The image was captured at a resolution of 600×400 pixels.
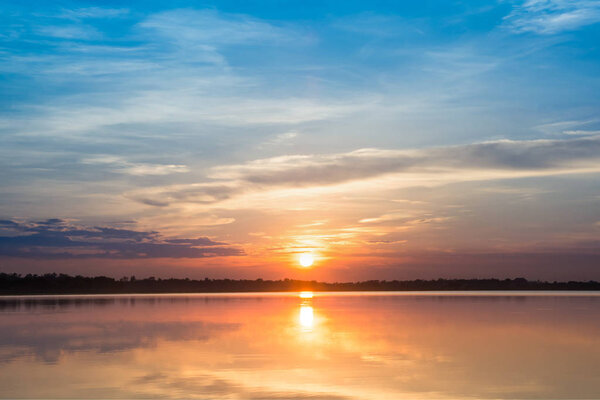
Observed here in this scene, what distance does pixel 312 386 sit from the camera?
17.6m

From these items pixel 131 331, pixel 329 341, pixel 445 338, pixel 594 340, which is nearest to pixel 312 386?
pixel 329 341

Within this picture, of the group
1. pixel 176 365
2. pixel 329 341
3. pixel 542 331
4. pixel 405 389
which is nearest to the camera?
pixel 405 389

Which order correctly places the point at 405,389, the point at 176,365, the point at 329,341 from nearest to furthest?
the point at 405,389
the point at 176,365
the point at 329,341

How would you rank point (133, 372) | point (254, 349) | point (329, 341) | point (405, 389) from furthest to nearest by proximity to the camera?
point (329, 341), point (254, 349), point (133, 372), point (405, 389)

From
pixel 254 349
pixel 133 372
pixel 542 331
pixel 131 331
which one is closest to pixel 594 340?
pixel 542 331

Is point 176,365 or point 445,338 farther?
point 445,338

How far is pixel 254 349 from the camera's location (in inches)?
1030

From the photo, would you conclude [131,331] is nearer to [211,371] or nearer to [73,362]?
[73,362]

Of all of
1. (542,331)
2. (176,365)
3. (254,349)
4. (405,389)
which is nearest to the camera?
(405,389)

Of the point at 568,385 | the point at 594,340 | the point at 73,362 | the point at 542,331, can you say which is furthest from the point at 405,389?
the point at 542,331

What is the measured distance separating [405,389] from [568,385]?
4574mm

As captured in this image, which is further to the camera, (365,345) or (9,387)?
(365,345)

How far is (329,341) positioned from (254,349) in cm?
419

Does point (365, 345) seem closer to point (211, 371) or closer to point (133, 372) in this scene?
point (211, 371)
